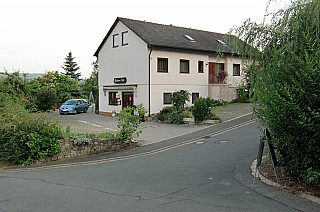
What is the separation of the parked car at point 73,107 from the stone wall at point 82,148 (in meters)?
22.2

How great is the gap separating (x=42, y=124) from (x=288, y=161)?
1075 centimetres

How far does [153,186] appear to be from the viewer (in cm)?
815

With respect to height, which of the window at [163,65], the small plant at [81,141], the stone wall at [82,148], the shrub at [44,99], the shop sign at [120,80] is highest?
the window at [163,65]

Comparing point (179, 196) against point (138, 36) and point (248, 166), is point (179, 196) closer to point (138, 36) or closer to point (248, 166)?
point (248, 166)

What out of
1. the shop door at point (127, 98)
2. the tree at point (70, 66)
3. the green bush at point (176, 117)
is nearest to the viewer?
the green bush at point (176, 117)

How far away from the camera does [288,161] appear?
7.36 metres

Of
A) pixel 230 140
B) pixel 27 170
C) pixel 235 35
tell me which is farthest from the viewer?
pixel 230 140

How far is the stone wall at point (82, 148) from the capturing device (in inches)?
574

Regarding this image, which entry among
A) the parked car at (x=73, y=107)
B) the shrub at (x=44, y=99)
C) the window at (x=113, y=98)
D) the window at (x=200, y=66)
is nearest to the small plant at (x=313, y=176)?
the window at (x=200, y=66)

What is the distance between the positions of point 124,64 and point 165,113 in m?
7.31

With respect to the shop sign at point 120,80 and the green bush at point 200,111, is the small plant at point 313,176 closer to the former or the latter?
the green bush at point 200,111

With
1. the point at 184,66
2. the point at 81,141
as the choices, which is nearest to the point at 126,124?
the point at 81,141

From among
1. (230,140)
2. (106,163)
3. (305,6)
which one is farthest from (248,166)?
(230,140)

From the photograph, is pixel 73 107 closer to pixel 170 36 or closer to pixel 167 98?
pixel 167 98
